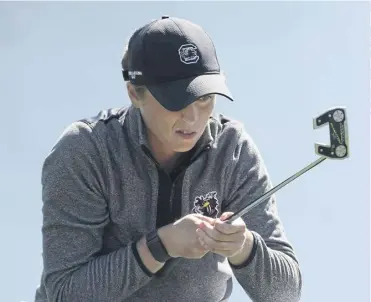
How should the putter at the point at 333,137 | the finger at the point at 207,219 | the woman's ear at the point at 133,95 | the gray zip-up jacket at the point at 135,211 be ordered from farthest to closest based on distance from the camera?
the woman's ear at the point at 133,95, the gray zip-up jacket at the point at 135,211, the finger at the point at 207,219, the putter at the point at 333,137

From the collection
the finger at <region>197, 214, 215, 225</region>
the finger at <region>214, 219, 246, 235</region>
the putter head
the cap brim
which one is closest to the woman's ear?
the cap brim

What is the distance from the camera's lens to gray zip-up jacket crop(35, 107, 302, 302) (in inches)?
195

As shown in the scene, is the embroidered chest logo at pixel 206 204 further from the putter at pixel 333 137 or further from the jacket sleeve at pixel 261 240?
the putter at pixel 333 137

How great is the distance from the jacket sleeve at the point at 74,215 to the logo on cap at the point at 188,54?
0.54m

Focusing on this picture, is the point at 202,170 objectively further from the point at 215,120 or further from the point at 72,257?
the point at 72,257

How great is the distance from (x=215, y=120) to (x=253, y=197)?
0.39 m

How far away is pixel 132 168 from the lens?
5.09m

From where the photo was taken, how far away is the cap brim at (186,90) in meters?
4.82

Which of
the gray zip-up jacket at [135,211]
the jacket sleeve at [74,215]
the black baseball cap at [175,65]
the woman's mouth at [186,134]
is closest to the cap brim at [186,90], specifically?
the black baseball cap at [175,65]

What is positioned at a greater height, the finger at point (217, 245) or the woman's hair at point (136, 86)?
the woman's hair at point (136, 86)

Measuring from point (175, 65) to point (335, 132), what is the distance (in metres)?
0.75

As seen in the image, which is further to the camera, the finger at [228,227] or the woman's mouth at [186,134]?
the woman's mouth at [186,134]

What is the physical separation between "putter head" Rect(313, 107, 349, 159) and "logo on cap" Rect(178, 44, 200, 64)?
23.9 inches

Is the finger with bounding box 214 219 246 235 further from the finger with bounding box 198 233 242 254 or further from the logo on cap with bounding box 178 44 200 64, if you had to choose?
the logo on cap with bounding box 178 44 200 64
